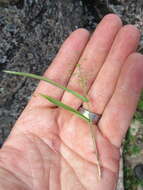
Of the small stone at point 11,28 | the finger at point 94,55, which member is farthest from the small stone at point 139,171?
the small stone at point 11,28

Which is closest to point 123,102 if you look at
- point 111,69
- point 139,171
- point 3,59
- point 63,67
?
point 111,69

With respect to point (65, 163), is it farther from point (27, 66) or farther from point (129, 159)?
point (129, 159)

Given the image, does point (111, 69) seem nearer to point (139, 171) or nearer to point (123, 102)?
point (123, 102)

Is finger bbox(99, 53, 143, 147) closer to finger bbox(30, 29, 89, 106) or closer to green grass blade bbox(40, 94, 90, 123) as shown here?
green grass blade bbox(40, 94, 90, 123)

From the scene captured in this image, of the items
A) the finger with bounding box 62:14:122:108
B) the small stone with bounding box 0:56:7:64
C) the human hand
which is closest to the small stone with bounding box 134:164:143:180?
the human hand

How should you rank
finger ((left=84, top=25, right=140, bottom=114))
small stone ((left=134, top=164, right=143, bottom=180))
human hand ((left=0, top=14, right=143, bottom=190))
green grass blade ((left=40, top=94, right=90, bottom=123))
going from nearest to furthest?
human hand ((left=0, top=14, right=143, bottom=190)) < green grass blade ((left=40, top=94, right=90, bottom=123)) < finger ((left=84, top=25, right=140, bottom=114)) < small stone ((left=134, top=164, right=143, bottom=180))

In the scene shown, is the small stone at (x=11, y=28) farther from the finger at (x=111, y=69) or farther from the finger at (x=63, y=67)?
the finger at (x=111, y=69)
